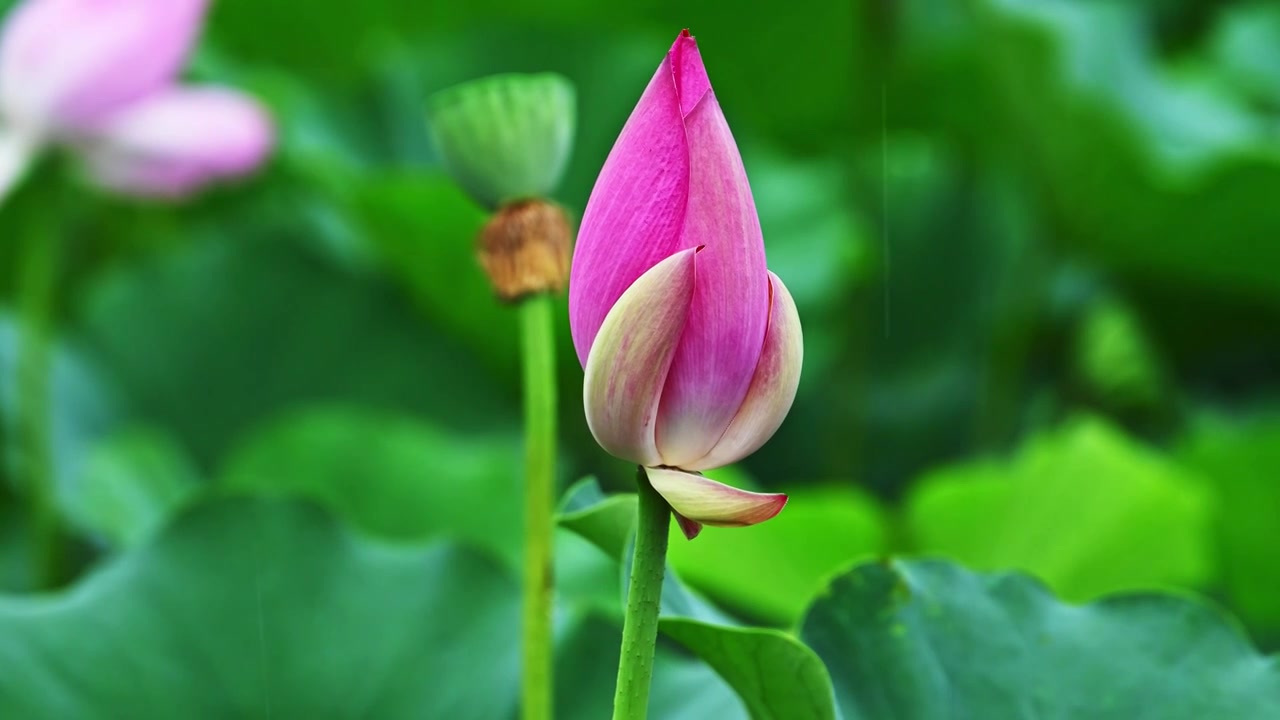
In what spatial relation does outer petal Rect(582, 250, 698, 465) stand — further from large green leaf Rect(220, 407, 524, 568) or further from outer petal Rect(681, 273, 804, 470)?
large green leaf Rect(220, 407, 524, 568)

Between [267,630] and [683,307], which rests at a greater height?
[683,307]

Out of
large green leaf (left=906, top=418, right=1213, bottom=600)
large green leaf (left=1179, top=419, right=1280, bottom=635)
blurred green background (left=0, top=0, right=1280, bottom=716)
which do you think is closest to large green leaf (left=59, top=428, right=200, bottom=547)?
blurred green background (left=0, top=0, right=1280, bottom=716)

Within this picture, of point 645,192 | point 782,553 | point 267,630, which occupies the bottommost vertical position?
point 782,553

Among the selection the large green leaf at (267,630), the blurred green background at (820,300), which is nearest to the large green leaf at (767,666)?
the large green leaf at (267,630)

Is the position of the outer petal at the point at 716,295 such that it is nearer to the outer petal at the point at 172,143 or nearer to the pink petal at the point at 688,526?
the pink petal at the point at 688,526

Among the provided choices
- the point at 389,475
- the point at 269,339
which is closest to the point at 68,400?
the point at 269,339

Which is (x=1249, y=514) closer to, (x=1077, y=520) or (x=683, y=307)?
(x=1077, y=520)
